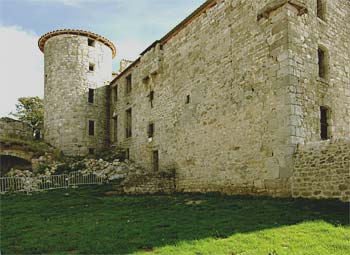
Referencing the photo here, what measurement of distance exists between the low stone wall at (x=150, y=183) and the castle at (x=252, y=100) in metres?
0.46

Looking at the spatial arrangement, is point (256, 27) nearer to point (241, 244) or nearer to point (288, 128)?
point (288, 128)

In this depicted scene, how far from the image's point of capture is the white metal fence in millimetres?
17402

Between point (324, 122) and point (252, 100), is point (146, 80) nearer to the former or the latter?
point (252, 100)

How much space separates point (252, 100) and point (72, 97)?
1542cm

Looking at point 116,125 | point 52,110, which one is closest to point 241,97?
point 116,125

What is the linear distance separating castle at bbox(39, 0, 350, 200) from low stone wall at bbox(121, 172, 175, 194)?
1.52 ft

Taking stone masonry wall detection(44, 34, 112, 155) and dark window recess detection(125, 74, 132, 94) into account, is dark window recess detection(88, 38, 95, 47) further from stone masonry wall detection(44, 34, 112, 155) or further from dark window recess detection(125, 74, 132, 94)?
dark window recess detection(125, 74, 132, 94)

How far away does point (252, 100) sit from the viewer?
1295 cm

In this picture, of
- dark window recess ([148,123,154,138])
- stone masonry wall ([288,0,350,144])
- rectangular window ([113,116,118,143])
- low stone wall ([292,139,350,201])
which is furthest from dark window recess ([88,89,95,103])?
low stone wall ([292,139,350,201])

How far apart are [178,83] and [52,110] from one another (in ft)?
37.7

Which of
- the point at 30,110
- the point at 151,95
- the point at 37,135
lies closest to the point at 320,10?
the point at 151,95

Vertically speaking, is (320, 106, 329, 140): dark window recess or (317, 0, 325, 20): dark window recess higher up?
(317, 0, 325, 20): dark window recess

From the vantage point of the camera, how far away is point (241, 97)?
13.5m

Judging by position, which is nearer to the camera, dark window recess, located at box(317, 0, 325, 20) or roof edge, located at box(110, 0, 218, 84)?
dark window recess, located at box(317, 0, 325, 20)
